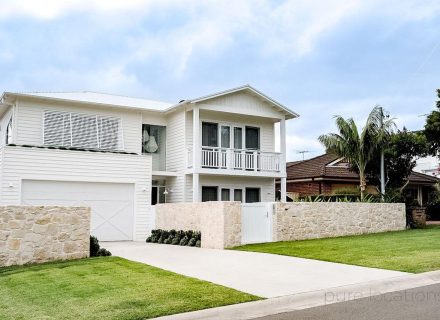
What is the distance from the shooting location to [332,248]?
14.2 m

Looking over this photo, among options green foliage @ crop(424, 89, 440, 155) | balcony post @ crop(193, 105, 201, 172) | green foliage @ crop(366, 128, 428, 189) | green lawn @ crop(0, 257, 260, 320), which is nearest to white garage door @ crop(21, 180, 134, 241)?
balcony post @ crop(193, 105, 201, 172)

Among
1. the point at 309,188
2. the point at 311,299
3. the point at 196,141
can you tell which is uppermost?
the point at 196,141

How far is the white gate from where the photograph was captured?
53.5 ft

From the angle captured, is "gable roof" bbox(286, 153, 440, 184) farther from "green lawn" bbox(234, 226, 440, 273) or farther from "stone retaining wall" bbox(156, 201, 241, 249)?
"stone retaining wall" bbox(156, 201, 241, 249)

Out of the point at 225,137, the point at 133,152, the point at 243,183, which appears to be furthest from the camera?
the point at 243,183

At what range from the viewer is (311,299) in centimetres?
772

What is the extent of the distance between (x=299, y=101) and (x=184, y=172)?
332 inches

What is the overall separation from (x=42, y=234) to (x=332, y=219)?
1127 cm

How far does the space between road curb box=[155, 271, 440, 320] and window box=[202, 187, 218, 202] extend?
14192 millimetres

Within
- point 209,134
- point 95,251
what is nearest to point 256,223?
point 95,251

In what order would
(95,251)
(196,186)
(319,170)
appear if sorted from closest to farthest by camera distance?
(95,251) → (196,186) → (319,170)

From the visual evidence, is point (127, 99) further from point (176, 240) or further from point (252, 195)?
point (176, 240)

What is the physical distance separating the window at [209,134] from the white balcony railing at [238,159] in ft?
1.96

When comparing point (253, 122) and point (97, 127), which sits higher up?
point (253, 122)
